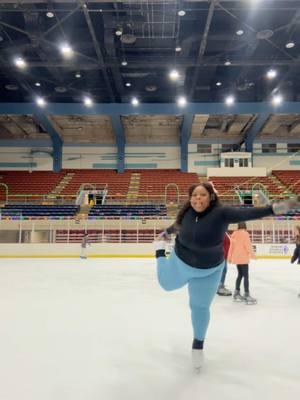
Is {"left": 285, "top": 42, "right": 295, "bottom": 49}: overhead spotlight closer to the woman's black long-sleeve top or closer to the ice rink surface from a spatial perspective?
the ice rink surface

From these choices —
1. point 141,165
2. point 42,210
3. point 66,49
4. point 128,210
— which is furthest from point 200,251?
point 141,165

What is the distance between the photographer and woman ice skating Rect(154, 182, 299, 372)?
7.19ft

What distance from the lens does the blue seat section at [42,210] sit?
15375mm

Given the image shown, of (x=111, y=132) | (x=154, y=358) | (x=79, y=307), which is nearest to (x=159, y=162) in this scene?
(x=111, y=132)

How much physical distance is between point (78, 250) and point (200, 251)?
10369 mm

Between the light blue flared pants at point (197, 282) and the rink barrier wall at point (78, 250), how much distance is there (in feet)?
31.8

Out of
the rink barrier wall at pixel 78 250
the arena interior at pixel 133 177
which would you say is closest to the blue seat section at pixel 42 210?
the arena interior at pixel 133 177

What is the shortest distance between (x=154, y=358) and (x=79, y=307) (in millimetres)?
1952

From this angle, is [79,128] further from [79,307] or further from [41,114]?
[79,307]

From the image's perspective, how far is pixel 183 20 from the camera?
39.5ft

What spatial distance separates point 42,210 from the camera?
627 inches

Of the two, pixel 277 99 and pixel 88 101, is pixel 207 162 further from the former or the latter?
pixel 88 101

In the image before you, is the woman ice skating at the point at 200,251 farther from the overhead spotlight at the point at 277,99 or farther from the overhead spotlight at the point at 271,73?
the overhead spotlight at the point at 277,99

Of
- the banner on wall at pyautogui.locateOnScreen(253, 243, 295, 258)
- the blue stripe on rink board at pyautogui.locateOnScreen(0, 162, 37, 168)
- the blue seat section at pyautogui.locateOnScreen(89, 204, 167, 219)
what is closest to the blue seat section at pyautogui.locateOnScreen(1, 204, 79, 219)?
the blue seat section at pyautogui.locateOnScreen(89, 204, 167, 219)
